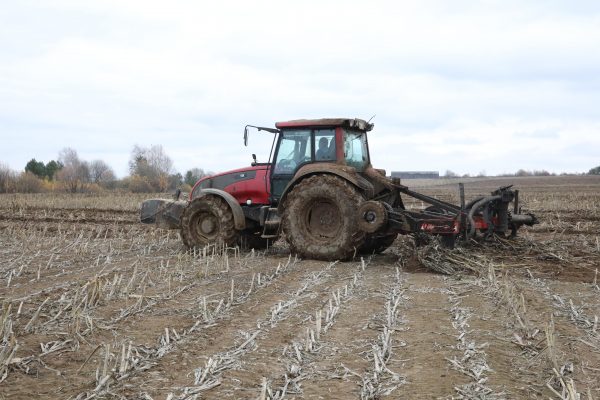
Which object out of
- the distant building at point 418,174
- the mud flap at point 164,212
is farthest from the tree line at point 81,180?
the distant building at point 418,174

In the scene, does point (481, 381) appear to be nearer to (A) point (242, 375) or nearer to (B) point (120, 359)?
(A) point (242, 375)

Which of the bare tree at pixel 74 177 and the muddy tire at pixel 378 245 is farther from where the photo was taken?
the bare tree at pixel 74 177

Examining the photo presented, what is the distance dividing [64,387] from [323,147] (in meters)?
6.86

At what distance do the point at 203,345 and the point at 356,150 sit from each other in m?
6.32

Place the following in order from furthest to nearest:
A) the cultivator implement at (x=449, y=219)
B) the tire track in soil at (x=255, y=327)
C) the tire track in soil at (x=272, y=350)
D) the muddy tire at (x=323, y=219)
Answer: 1. the muddy tire at (x=323, y=219)
2. the cultivator implement at (x=449, y=219)
3. the tire track in soil at (x=255, y=327)
4. the tire track in soil at (x=272, y=350)

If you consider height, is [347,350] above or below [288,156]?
below

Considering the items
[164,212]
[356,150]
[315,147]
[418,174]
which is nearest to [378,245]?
[356,150]

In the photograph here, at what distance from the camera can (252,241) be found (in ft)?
37.9

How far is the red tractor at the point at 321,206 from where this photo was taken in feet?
30.6

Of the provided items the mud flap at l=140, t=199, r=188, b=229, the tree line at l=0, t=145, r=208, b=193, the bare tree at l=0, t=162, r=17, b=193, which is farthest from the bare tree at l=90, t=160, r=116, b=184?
the mud flap at l=140, t=199, r=188, b=229

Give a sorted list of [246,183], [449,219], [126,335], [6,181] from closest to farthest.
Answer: [126,335] < [449,219] < [246,183] < [6,181]

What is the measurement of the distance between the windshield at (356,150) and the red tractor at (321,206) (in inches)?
0.7

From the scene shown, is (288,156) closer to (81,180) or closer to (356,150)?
(356,150)

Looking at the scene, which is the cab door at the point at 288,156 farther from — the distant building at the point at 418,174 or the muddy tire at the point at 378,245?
the distant building at the point at 418,174
